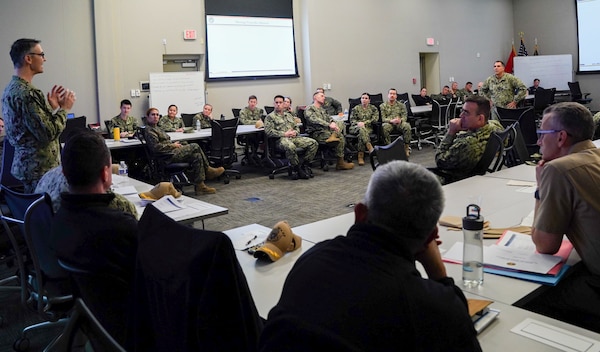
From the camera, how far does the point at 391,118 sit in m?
9.91

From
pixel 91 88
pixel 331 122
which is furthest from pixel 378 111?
pixel 91 88

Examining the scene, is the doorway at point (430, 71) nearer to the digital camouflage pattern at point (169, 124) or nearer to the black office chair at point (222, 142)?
the digital camouflage pattern at point (169, 124)

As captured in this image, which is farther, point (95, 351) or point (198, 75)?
point (198, 75)

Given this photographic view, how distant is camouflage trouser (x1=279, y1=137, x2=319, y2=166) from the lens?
25.8ft

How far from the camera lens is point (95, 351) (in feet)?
A: 3.53

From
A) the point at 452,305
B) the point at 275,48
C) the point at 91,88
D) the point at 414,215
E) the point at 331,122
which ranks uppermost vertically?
the point at 275,48

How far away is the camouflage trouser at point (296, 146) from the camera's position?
788 cm

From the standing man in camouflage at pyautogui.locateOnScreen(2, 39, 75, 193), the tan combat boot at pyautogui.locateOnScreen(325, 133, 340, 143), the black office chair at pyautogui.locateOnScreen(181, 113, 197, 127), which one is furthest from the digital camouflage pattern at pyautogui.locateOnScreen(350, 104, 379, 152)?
the standing man in camouflage at pyautogui.locateOnScreen(2, 39, 75, 193)

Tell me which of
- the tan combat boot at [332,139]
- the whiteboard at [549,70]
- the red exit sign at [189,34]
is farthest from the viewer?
the whiteboard at [549,70]

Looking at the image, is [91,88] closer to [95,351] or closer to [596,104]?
[95,351]

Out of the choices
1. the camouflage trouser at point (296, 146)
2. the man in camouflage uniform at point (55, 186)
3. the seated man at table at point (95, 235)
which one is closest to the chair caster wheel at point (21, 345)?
the man in camouflage uniform at point (55, 186)

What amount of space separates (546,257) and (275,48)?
999 centimetres

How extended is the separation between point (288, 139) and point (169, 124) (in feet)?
7.16

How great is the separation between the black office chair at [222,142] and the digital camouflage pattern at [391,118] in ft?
10.7
